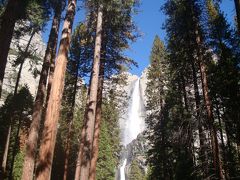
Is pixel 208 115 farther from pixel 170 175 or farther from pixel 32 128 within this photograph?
pixel 170 175

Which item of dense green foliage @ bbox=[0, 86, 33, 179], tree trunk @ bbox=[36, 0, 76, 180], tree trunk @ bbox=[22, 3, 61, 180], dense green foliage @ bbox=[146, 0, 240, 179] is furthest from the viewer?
dense green foliage @ bbox=[0, 86, 33, 179]

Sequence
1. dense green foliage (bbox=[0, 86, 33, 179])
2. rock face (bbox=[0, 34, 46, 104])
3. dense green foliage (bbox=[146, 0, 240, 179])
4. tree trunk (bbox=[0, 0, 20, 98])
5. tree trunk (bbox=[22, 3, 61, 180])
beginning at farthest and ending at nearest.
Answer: dense green foliage (bbox=[0, 86, 33, 179])
rock face (bbox=[0, 34, 46, 104])
dense green foliage (bbox=[146, 0, 240, 179])
tree trunk (bbox=[22, 3, 61, 180])
tree trunk (bbox=[0, 0, 20, 98])

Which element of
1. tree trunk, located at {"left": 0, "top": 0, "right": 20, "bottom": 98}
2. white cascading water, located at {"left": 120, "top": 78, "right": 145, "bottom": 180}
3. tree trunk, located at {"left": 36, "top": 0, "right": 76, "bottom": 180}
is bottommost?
tree trunk, located at {"left": 36, "top": 0, "right": 76, "bottom": 180}

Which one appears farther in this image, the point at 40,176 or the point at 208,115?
the point at 208,115

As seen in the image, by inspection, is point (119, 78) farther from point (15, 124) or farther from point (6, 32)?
point (15, 124)

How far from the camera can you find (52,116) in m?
7.60

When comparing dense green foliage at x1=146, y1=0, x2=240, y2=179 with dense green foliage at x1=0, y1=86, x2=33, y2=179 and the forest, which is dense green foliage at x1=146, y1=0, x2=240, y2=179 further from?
dense green foliage at x1=0, y1=86, x2=33, y2=179

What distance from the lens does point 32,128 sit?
1122 centimetres

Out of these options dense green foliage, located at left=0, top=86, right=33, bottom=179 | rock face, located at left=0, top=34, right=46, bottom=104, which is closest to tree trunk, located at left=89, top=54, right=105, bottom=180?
rock face, located at left=0, top=34, right=46, bottom=104

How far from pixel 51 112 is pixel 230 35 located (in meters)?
17.9

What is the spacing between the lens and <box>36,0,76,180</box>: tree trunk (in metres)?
6.98

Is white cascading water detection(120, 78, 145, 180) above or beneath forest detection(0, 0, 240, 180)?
above

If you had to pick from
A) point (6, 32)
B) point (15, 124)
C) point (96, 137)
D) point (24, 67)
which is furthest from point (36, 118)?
point (15, 124)

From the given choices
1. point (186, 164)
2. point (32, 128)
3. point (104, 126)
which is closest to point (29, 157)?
point (32, 128)
